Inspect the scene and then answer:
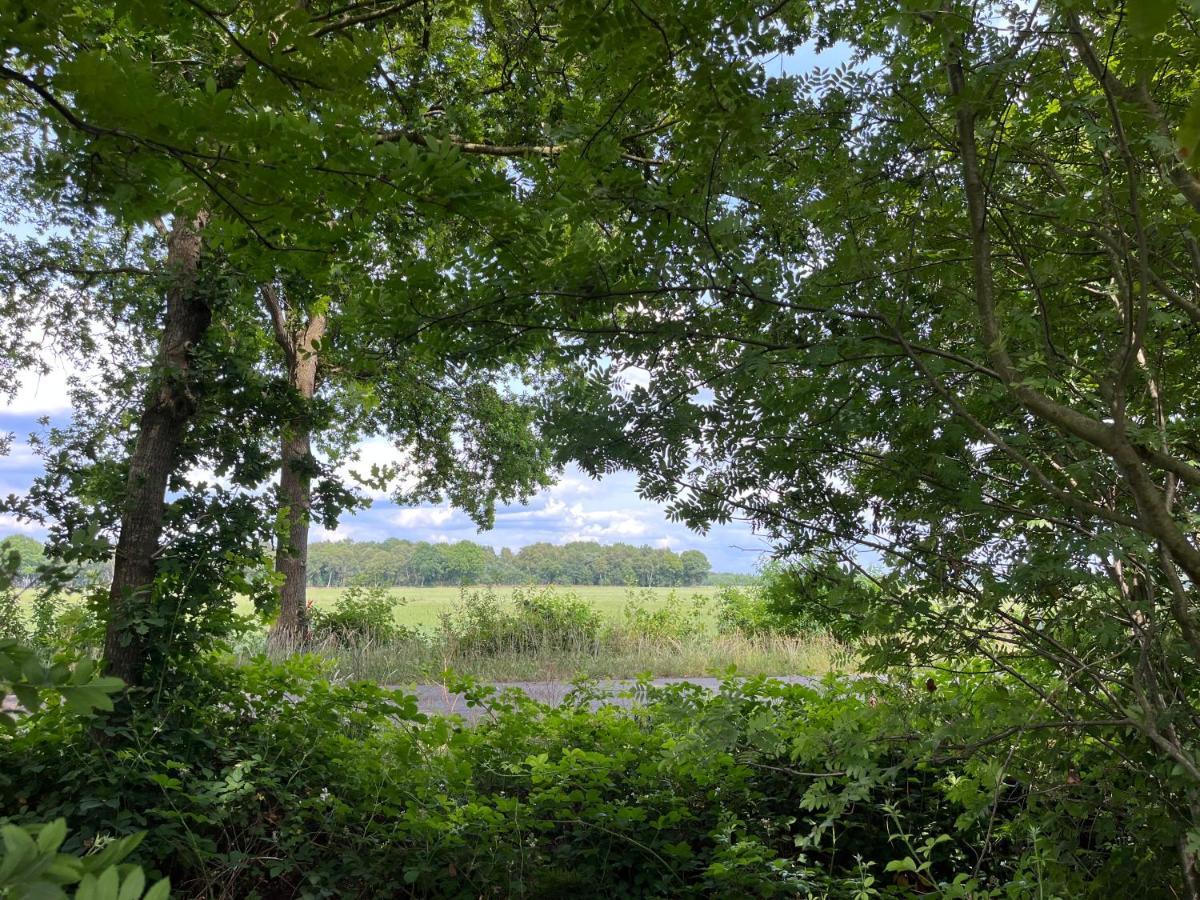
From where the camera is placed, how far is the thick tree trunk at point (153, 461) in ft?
12.0

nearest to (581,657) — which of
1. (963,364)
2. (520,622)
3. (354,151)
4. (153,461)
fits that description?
(520,622)

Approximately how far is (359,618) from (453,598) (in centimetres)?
124

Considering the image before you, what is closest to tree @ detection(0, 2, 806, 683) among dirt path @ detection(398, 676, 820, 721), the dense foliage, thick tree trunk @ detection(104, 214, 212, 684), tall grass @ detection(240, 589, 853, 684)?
the dense foliage

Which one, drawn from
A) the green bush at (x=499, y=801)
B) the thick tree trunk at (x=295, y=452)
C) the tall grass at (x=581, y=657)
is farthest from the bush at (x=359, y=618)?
the green bush at (x=499, y=801)

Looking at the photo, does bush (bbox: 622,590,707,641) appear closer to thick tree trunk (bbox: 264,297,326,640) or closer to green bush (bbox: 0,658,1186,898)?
thick tree trunk (bbox: 264,297,326,640)

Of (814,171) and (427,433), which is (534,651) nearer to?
(427,433)

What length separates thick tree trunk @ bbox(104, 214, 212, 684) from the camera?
3656mm

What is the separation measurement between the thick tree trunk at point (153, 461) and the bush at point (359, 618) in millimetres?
5880

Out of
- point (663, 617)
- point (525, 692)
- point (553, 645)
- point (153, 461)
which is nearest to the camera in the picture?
point (153, 461)

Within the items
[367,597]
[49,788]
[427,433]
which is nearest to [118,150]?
[49,788]

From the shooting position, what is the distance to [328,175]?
5.14ft

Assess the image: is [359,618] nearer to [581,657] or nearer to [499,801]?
[581,657]

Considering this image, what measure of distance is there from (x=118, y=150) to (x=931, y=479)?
1961mm

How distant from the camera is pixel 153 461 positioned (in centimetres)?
394
